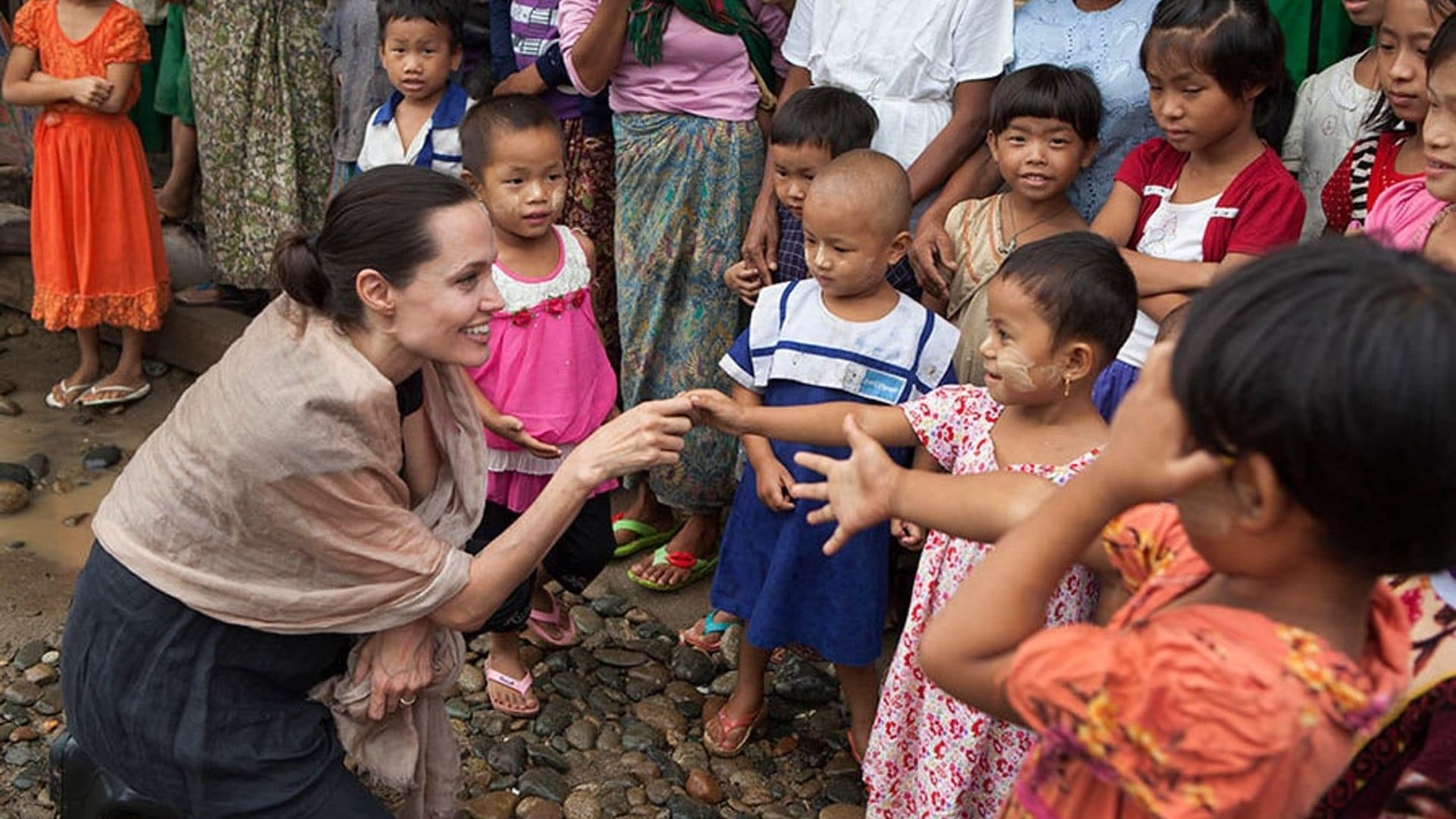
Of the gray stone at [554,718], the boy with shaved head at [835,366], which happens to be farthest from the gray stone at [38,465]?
the boy with shaved head at [835,366]

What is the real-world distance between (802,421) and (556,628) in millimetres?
1500

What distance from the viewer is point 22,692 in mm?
3611

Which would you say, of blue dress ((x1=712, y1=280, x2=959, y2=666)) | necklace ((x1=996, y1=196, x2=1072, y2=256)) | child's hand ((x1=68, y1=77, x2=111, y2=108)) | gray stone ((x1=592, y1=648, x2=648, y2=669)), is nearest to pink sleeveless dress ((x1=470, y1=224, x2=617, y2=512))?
blue dress ((x1=712, y1=280, x2=959, y2=666))

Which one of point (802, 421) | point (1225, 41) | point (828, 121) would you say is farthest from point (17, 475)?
point (1225, 41)

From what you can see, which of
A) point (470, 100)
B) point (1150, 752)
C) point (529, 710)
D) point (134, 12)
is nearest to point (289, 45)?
point (134, 12)

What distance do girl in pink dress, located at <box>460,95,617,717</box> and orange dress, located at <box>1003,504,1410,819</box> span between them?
208 centimetres

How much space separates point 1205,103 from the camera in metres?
3.04

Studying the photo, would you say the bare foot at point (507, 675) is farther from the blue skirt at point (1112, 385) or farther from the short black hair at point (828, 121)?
the blue skirt at point (1112, 385)

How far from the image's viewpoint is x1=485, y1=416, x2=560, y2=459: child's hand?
123 inches

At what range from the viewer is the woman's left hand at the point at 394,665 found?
100.0 inches

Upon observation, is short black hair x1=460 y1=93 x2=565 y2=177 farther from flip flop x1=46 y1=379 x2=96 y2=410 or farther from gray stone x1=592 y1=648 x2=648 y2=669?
flip flop x1=46 y1=379 x2=96 y2=410

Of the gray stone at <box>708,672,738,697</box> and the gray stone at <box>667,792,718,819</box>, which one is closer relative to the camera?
the gray stone at <box>667,792,718,819</box>

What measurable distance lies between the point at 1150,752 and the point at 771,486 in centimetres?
184

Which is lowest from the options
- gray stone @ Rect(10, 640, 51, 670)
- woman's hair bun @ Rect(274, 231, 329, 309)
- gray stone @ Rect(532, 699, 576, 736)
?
gray stone @ Rect(10, 640, 51, 670)
